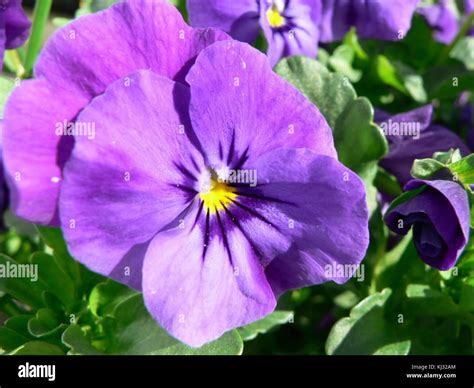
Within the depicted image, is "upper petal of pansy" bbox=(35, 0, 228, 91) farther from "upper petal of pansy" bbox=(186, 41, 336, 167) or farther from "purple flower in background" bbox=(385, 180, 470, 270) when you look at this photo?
"purple flower in background" bbox=(385, 180, 470, 270)

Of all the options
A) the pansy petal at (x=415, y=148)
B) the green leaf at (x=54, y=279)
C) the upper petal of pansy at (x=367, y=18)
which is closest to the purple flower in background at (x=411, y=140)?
the pansy petal at (x=415, y=148)

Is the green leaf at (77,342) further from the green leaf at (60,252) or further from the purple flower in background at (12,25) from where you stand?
the purple flower in background at (12,25)

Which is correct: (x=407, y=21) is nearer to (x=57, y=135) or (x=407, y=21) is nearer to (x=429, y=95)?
(x=429, y=95)

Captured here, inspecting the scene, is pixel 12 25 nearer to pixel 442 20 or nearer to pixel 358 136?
pixel 358 136

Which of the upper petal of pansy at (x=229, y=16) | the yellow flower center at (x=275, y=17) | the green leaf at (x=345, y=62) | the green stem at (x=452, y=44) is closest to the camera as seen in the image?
the upper petal of pansy at (x=229, y=16)

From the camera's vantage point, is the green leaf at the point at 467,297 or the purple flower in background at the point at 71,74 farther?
the green leaf at the point at 467,297
